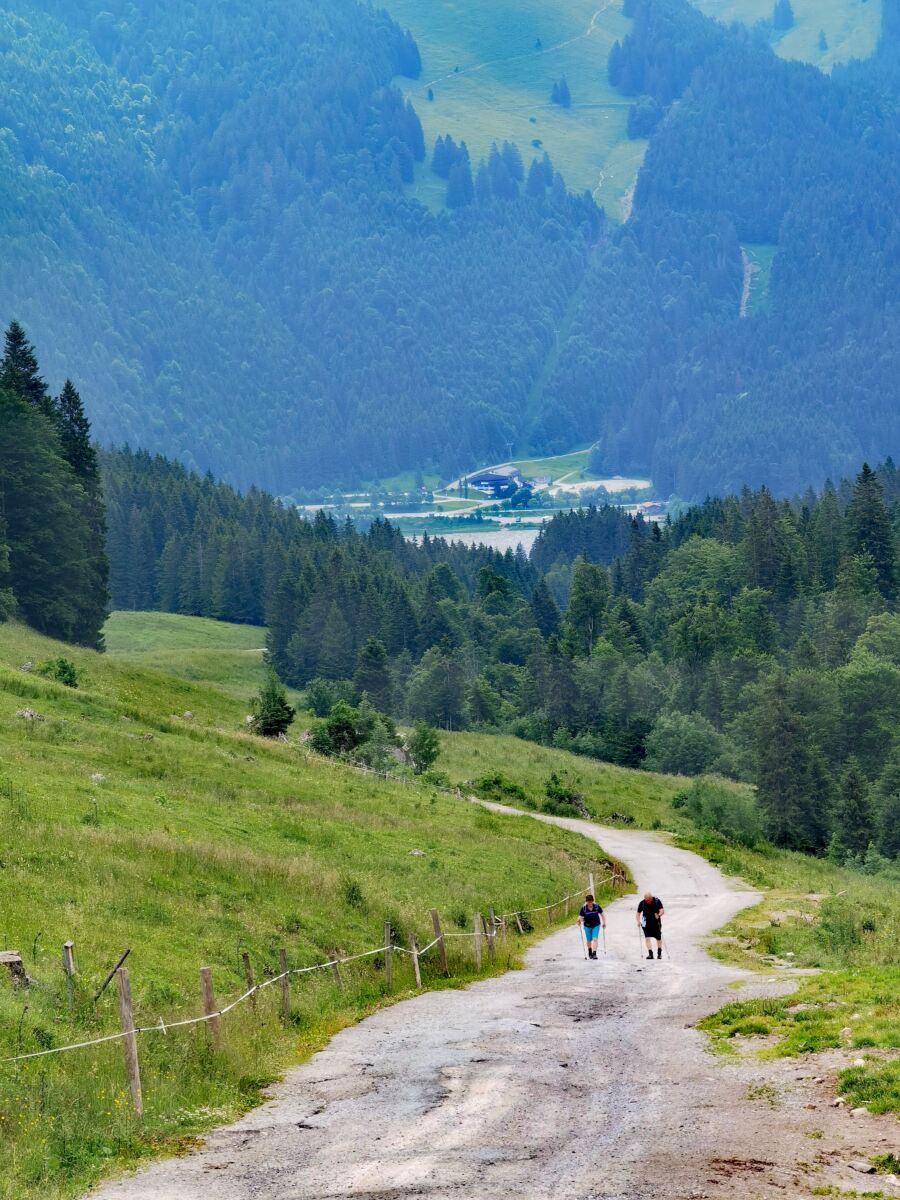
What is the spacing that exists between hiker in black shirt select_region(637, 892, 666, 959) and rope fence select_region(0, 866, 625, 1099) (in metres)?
3.84

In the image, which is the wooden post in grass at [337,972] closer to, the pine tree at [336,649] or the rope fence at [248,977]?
the rope fence at [248,977]

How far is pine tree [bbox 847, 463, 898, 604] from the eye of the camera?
177m

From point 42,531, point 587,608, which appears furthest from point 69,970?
point 587,608

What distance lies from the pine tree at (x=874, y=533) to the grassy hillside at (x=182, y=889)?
11380 cm

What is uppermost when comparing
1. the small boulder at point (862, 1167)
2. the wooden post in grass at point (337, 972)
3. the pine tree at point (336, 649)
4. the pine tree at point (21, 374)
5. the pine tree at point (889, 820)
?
the pine tree at point (21, 374)

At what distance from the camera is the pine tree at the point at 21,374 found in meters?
116

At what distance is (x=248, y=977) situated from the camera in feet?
90.8

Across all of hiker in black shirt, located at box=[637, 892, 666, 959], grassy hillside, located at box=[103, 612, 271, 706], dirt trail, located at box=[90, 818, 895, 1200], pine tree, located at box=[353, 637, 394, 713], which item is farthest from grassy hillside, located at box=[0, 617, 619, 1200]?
pine tree, located at box=[353, 637, 394, 713]

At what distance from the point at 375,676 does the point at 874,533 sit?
61990 millimetres

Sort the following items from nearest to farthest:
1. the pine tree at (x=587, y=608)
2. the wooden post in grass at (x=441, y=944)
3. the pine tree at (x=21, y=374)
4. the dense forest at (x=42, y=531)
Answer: the wooden post in grass at (x=441, y=944), the dense forest at (x=42, y=531), the pine tree at (x=21, y=374), the pine tree at (x=587, y=608)

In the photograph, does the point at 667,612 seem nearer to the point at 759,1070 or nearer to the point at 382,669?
the point at 382,669

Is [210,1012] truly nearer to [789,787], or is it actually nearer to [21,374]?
[789,787]

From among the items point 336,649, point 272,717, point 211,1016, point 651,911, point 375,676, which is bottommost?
point 651,911

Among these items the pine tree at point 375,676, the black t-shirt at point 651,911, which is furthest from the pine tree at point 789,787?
the black t-shirt at point 651,911
